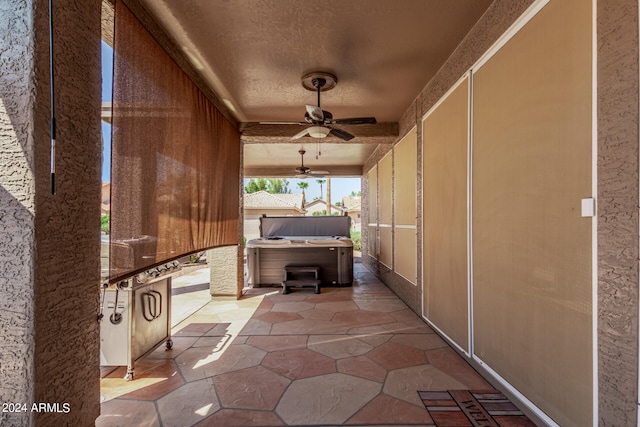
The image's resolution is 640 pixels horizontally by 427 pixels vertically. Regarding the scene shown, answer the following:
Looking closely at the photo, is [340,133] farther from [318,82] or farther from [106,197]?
[106,197]

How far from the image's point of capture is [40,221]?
1269 mm

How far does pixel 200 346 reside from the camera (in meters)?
3.00

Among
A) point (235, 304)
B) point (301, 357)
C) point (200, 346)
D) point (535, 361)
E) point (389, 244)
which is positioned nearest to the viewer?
point (535, 361)

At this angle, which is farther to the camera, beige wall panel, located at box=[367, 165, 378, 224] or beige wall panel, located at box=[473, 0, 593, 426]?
beige wall panel, located at box=[367, 165, 378, 224]

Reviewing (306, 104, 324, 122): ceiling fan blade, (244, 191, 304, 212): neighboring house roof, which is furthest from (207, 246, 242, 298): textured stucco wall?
(244, 191, 304, 212): neighboring house roof

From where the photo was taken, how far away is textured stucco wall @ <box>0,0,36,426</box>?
123 cm

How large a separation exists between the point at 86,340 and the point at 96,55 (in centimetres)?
160

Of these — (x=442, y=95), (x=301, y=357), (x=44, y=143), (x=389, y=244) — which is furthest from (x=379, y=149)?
(x=44, y=143)

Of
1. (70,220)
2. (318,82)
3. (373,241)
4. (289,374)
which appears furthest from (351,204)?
(70,220)

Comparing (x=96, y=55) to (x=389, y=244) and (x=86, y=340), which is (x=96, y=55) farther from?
(x=389, y=244)

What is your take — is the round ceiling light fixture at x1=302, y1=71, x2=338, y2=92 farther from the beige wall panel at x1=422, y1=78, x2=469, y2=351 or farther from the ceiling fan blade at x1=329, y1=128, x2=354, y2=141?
the beige wall panel at x1=422, y1=78, x2=469, y2=351

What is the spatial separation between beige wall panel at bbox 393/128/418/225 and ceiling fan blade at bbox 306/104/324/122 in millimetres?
1458

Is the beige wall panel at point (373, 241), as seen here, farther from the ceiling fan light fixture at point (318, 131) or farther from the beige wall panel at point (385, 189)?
the ceiling fan light fixture at point (318, 131)

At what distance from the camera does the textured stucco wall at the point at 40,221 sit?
124cm
